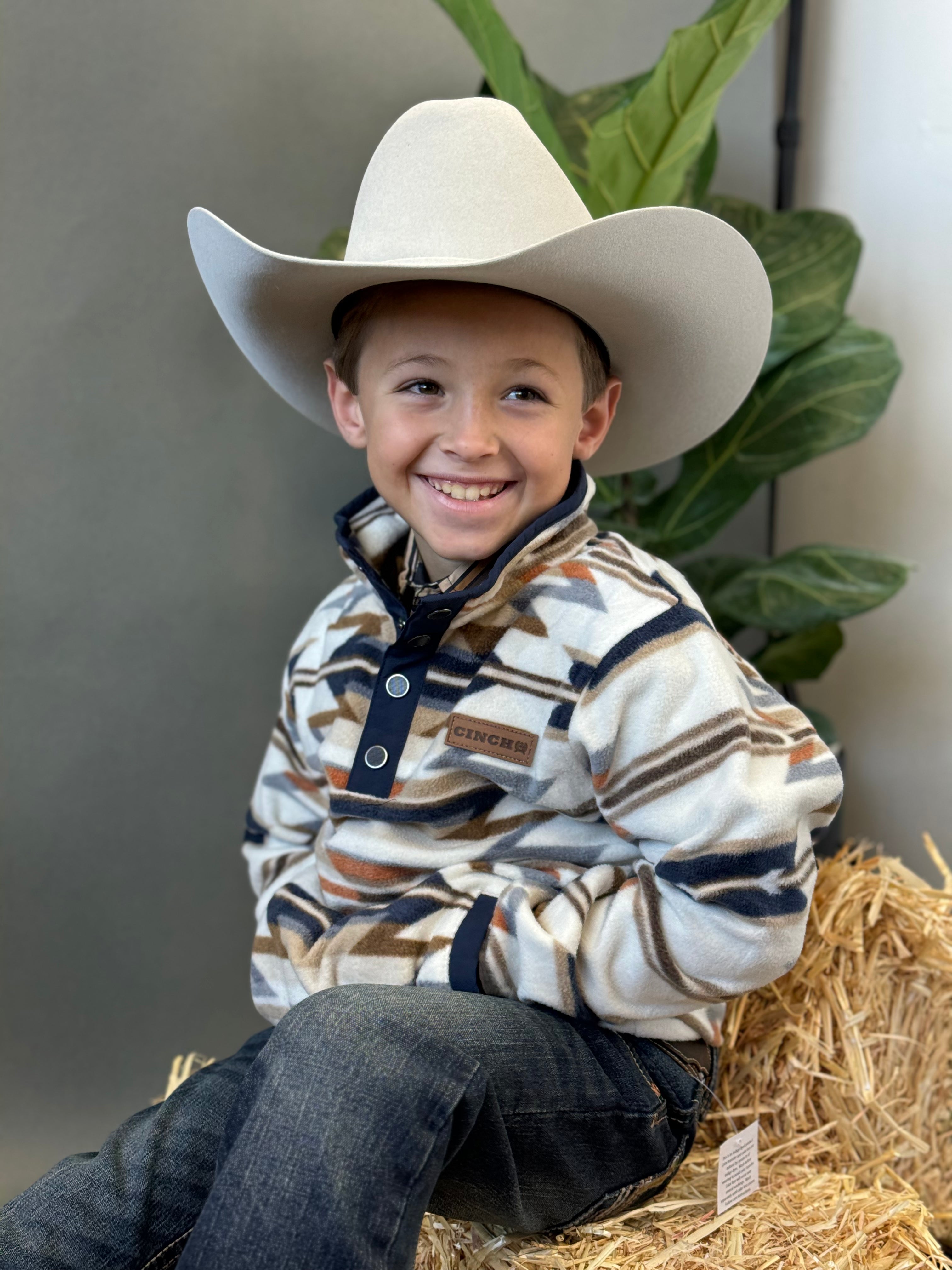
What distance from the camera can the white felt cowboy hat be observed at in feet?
2.97

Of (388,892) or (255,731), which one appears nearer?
(388,892)

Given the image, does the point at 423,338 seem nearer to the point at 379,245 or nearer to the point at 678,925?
the point at 379,245

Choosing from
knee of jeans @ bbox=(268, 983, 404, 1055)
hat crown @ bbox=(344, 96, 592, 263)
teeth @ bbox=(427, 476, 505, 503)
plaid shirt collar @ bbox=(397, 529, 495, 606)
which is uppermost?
hat crown @ bbox=(344, 96, 592, 263)

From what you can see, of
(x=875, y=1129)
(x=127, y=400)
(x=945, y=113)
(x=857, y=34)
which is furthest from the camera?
(x=857, y=34)

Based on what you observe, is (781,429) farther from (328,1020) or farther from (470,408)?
(328,1020)

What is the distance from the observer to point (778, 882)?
0.88m

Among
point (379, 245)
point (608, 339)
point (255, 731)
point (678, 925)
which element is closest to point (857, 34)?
point (608, 339)

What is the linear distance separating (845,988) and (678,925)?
36cm

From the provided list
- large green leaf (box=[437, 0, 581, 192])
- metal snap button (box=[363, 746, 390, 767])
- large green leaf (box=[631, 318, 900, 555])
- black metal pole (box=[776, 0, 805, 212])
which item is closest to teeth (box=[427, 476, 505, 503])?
metal snap button (box=[363, 746, 390, 767])

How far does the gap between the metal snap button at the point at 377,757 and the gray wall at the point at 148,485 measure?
67 centimetres

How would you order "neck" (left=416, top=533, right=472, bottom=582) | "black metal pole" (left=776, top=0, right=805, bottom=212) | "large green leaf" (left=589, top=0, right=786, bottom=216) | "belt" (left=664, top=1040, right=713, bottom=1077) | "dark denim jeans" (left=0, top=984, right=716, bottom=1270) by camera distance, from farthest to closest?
1. "black metal pole" (left=776, top=0, right=805, bottom=212)
2. "large green leaf" (left=589, top=0, right=786, bottom=216)
3. "neck" (left=416, top=533, right=472, bottom=582)
4. "belt" (left=664, top=1040, right=713, bottom=1077)
5. "dark denim jeans" (left=0, top=984, right=716, bottom=1270)

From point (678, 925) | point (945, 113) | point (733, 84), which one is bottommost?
point (678, 925)

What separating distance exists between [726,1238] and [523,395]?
699 mm

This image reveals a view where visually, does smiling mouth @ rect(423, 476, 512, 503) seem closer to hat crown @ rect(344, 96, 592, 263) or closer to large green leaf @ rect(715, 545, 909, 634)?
hat crown @ rect(344, 96, 592, 263)
